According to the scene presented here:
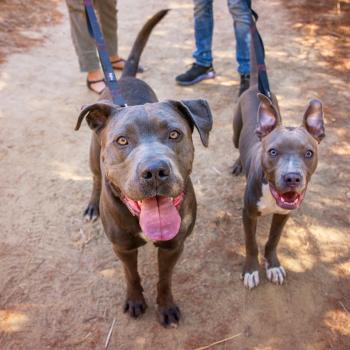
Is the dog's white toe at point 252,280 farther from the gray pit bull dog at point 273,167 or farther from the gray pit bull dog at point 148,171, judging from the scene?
the gray pit bull dog at point 148,171

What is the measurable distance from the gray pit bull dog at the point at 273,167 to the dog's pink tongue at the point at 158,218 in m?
0.89

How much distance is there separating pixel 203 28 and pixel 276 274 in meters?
3.77

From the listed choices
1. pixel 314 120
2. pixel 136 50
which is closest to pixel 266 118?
pixel 314 120

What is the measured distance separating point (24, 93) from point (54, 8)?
371 cm

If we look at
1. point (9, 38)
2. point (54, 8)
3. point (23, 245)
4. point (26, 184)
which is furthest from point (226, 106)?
point (54, 8)

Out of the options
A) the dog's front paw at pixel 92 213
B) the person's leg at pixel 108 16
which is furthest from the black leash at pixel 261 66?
the person's leg at pixel 108 16

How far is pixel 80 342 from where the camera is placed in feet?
10.8

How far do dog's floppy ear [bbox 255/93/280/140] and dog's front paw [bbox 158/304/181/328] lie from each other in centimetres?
159

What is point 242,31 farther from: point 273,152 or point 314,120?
point 273,152

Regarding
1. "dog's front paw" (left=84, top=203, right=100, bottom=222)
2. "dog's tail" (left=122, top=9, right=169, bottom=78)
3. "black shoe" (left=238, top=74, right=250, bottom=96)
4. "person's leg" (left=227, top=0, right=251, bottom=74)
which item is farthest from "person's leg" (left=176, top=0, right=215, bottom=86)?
"dog's front paw" (left=84, top=203, right=100, bottom=222)

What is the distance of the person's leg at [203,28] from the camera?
5.82 metres

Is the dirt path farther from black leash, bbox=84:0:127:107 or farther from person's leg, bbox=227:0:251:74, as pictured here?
black leash, bbox=84:0:127:107

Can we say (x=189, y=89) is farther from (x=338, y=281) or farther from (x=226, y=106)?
(x=338, y=281)

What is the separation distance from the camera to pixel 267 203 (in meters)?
3.40
